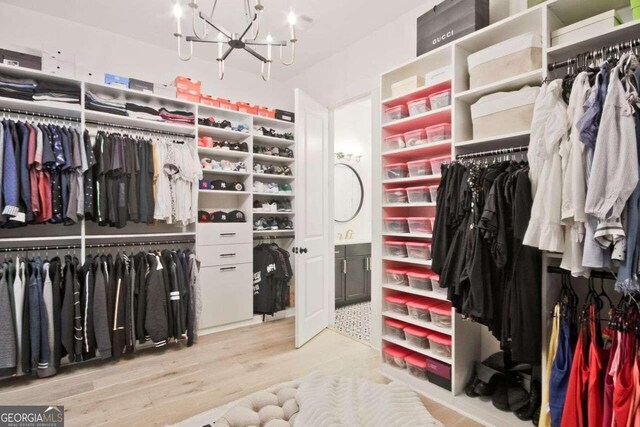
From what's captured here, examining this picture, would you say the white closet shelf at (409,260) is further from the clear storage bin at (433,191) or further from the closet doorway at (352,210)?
the closet doorway at (352,210)

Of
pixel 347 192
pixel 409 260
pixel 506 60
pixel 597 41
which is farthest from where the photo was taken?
pixel 347 192

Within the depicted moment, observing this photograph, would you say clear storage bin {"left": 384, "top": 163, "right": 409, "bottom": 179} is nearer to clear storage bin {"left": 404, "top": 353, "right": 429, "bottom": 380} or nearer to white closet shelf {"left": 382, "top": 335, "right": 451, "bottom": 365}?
white closet shelf {"left": 382, "top": 335, "right": 451, "bottom": 365}

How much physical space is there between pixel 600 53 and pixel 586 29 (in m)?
0.16

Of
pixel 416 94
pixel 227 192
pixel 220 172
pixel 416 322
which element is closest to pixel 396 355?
pixel 416 322

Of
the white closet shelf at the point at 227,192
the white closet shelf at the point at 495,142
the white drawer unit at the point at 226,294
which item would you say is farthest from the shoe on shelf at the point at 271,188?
the white closet shelf at the point at 495,142

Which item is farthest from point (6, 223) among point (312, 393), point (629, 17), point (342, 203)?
point (629, 17)

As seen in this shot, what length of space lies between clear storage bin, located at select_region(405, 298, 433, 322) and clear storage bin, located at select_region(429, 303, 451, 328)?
57mm

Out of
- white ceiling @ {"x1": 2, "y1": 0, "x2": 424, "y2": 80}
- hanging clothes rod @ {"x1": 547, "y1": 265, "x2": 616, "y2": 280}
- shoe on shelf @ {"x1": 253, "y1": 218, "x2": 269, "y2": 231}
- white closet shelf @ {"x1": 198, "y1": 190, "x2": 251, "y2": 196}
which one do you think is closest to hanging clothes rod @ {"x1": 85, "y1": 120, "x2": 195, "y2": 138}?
white closet shelf @ {"x1": 198, "y1": 190, "x2": 251, "y2": 196}

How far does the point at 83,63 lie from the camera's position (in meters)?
2.92

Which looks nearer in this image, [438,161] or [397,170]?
[438,161]

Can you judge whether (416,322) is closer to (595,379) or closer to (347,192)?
(595,379)

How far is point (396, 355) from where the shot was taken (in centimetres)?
237

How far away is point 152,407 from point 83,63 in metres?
2.94

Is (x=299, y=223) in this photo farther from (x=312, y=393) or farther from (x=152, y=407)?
(x=152, y=407)
